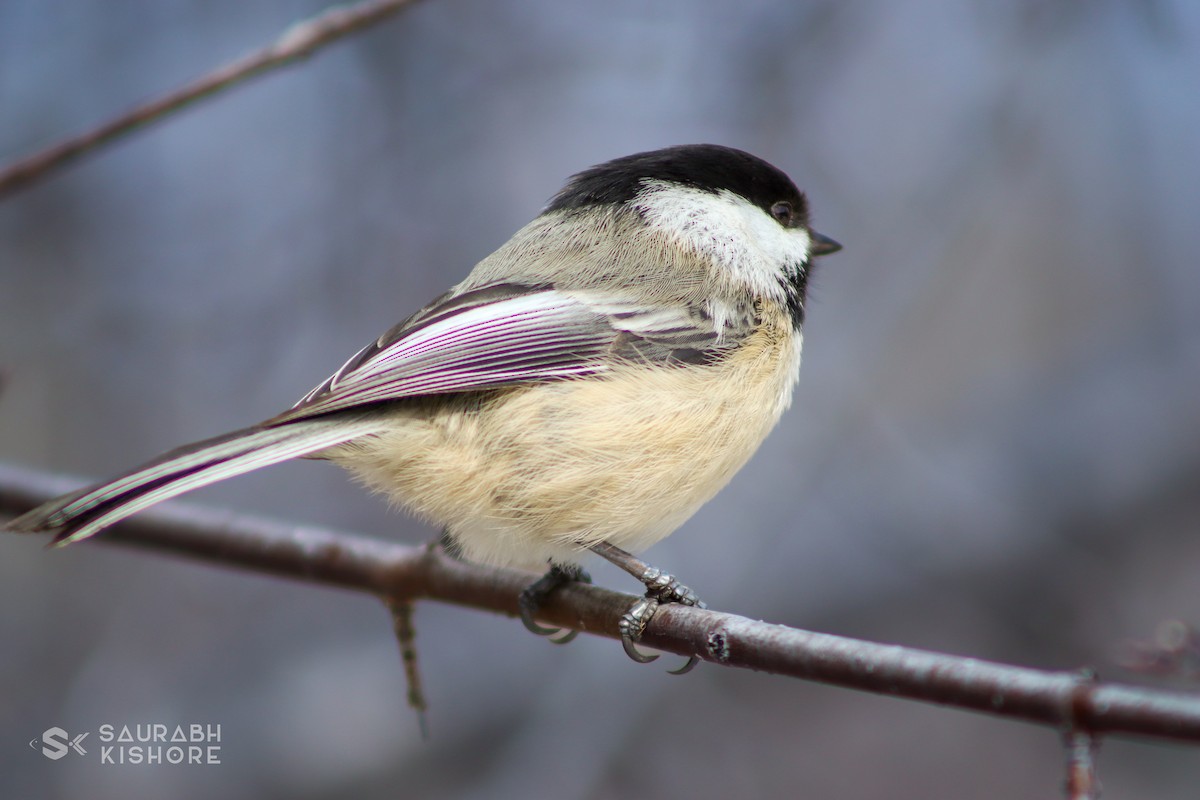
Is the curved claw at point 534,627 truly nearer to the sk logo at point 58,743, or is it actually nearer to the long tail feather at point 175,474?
the long tail feather at point 175,474

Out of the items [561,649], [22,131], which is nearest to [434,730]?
[561,649]

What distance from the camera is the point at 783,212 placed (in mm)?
2332

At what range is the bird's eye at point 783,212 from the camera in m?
2.31

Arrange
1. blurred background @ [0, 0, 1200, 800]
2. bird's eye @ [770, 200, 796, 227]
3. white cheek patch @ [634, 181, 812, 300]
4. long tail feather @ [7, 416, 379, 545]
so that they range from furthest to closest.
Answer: blurred background @ [0, 0, 1200, 800] < bird's eye @ [770, 200, 796, 227] < white cheek patch @ [634, 181, 812, 300] < long tail feather @ [7, 416, 379, 545]

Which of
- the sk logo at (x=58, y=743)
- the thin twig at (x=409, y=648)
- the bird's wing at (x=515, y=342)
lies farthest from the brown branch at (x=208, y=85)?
the sk logo at (x=58, y=743)

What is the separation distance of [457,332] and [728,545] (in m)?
1.59

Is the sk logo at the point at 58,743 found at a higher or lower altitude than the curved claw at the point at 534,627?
lower

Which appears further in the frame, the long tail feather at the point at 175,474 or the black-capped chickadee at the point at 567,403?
the black-capped chickadee at the point at 567,403

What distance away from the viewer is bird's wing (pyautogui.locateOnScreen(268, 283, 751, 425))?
1.70 m

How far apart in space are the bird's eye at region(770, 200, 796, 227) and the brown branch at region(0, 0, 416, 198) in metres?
0.94

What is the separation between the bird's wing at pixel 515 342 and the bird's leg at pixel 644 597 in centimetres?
33

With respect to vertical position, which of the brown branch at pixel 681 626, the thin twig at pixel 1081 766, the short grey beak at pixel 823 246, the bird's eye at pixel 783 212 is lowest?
the thin twig at pixel 1081 766

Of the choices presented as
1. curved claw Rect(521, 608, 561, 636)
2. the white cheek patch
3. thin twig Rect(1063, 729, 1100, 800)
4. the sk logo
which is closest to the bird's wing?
the white cheek patch

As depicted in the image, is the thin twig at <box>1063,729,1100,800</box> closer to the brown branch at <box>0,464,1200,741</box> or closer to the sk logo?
the brown branch at <box>0,464,1200,741</box>
